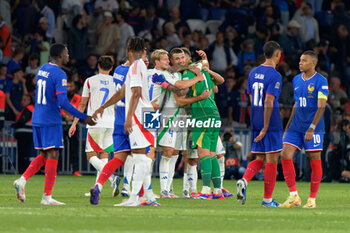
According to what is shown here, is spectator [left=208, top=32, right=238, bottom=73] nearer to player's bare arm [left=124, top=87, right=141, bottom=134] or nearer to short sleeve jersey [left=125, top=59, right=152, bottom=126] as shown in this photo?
short sleeve jersey [left=125, top=59, right=152, bottom=126]

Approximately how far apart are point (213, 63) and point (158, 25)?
2283 mm

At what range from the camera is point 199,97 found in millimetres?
14211

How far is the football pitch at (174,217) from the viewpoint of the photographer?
905 cm

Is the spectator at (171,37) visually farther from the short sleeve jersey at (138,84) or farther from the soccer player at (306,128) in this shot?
the short sleeve jersey at (138,84)

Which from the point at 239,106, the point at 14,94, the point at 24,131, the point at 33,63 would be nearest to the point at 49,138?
the point at 24,131

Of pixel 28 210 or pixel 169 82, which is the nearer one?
pixel 28 210

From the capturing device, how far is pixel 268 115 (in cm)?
1209

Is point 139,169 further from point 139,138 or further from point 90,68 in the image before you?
point 90,68

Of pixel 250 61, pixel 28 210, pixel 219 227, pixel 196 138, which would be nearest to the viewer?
pixel 219 227

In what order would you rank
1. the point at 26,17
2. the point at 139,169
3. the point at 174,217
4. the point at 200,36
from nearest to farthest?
the point at 174,217
the point at 139,169
the point at 26,17
the point at 200,36

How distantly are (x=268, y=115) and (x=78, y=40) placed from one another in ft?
45.7

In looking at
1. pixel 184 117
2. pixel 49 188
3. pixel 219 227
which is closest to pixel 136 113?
pixel 49 188

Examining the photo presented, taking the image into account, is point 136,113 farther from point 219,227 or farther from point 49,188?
point 219,227

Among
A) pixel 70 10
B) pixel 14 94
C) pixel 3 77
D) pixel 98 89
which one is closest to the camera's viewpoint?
pixel 98 89
